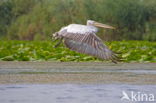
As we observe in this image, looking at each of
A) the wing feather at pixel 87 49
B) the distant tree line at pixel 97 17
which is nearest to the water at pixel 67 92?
the wing feather at pixel 87 49

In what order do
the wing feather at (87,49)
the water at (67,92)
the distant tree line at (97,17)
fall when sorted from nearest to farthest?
1. the water at (67,92)
2. the wing feather at (87,49)
3. the distant tree line at (97,17)

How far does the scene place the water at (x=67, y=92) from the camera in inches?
251

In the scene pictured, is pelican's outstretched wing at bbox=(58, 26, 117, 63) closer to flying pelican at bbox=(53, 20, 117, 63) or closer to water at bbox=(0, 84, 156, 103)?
flying pelican at bbox=(53, 20, 117, 63)

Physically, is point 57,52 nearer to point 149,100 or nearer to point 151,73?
point 151,73

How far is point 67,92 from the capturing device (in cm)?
700

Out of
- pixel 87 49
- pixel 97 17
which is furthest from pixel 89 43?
pixel 97 17

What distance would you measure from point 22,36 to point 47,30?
1477mm

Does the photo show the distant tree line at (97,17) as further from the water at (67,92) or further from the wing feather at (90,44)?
the water at (67,92)

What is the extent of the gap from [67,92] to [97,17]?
41.9 ft

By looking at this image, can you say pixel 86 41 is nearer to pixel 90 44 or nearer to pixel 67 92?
pixel 90 44

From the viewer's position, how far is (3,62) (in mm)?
11289

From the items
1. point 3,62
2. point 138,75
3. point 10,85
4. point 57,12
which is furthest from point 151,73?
point 57,12

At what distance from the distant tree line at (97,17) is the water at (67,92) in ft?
37.5

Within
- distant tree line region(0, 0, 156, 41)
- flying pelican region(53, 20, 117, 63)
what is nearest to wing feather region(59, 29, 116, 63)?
flying pelican region(53, 20, 117, 63)
